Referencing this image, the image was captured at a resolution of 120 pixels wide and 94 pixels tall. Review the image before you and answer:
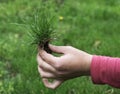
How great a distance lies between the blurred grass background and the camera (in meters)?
3.39

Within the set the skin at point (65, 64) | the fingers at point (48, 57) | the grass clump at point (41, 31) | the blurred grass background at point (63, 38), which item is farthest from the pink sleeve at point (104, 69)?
the blurred grass background at point (63, 38)

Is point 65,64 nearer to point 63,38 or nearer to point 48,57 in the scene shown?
point 48,57

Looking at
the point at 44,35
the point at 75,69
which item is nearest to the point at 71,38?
the point at 44,35

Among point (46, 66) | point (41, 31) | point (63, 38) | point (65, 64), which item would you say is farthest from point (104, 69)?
point (63, 38)

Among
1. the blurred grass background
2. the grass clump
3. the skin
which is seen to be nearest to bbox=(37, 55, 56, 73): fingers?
the skin

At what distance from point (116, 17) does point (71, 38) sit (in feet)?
3.19

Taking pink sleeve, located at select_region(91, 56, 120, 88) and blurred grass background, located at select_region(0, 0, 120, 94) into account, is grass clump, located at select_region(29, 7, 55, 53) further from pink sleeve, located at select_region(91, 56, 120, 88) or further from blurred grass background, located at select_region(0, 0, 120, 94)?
pink sleeve, located at select_region(91, 56, 120, 88)

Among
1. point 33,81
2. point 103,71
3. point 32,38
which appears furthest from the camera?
point 33,81

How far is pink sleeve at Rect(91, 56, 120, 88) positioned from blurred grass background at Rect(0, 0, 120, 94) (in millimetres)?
640

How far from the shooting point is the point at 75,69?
2.28m

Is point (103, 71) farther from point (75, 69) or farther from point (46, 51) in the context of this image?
point (46, 51)

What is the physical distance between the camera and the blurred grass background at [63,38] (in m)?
3.39

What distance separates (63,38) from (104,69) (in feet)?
7.25

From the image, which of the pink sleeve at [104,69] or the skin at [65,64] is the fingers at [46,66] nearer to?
the skin at [65,64]
